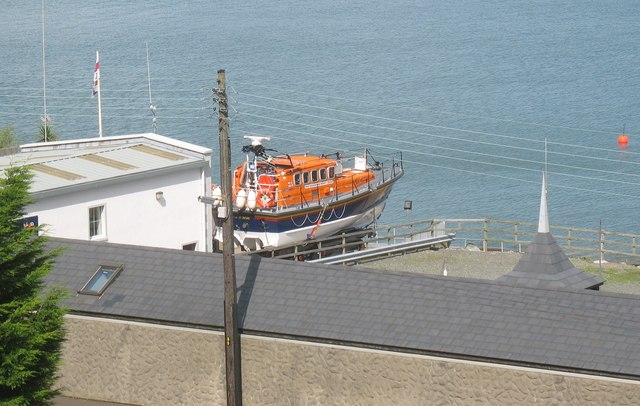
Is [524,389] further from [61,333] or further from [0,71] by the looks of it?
[0,71]

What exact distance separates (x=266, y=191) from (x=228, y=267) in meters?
20.3

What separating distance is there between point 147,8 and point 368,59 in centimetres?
3855

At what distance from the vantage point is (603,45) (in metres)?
107

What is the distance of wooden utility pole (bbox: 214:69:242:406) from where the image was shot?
23.3 metres

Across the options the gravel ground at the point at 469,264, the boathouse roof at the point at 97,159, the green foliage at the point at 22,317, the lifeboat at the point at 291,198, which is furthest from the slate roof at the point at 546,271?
the lifeboat at the point at 291,198

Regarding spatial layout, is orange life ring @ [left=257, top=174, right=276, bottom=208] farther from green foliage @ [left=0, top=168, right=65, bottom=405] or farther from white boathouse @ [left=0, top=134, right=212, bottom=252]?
green foliage @ [left=0, top=168, right=65, bottom=405]

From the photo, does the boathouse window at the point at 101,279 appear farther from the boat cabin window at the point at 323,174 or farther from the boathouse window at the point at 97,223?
the boat cabin window at the point at 323,174

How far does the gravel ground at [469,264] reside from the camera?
40688 mm

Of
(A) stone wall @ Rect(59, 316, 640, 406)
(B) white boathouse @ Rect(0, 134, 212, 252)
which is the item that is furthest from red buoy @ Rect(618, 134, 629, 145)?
(A) stone wall @ Rect(59, 316, 640, 406)

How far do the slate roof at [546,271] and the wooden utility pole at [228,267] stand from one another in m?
6.16

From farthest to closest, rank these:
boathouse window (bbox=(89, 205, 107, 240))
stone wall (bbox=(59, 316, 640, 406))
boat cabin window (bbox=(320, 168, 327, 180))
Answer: boat cabin window (bbox=(320, 168, 327, 180)), boathouse window (bbox=(89, 205, 107, 240)), stone wall (bbox=(59, 316, 640, 406))

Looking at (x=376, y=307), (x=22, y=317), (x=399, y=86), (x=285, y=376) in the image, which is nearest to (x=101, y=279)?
(x=285, y=376)

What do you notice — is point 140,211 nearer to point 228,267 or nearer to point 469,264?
point 469,264

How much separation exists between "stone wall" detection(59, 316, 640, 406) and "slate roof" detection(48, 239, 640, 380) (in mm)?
252
